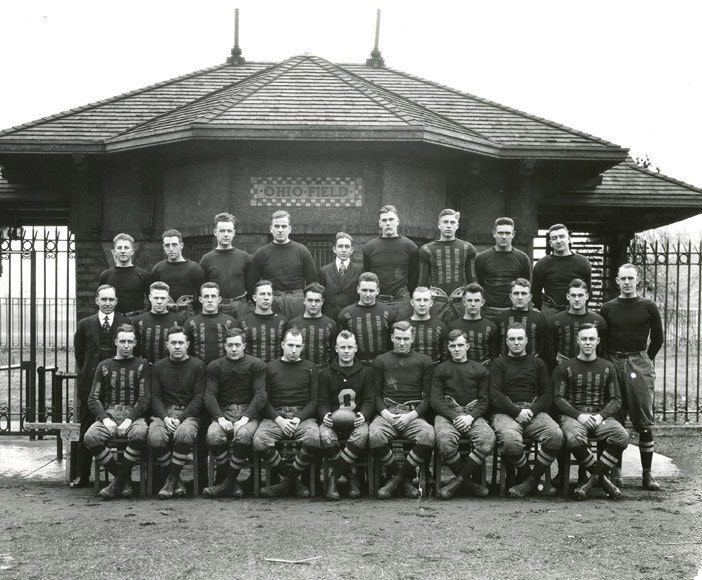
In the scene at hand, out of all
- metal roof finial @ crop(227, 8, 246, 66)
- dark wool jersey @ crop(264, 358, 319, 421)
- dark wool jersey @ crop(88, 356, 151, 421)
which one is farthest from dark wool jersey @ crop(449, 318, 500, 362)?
metal roof finial @ crop(227, 8, 246, 66)

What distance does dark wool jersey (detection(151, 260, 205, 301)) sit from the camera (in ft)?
23.8

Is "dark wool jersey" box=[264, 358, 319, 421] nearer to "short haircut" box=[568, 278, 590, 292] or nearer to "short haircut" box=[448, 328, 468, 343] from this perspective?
"short haircut" box=[448, 328, 468, 343]

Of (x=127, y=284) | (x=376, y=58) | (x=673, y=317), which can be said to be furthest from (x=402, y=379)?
(x=673, y=317)

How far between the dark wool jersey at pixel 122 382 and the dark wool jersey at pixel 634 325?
4.17 metres

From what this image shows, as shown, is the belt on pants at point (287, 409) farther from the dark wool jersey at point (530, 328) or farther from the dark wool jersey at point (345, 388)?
the dark wool jersey at point (530, 328)

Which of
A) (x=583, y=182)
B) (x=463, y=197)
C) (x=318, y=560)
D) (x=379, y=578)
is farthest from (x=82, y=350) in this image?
(x=583, y=182)

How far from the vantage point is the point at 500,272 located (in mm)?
7434

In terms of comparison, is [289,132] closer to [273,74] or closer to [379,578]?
[273,74]

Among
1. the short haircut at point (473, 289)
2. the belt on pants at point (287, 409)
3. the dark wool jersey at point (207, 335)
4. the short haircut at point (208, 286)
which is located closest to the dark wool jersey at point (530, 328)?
the short haircut at point (473, 289)

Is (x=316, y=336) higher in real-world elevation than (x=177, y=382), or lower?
higher

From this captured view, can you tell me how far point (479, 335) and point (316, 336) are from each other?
147 cm

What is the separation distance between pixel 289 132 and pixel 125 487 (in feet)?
13.0

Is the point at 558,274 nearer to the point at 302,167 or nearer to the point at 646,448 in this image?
the point at 646,448

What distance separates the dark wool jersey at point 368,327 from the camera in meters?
6.93
